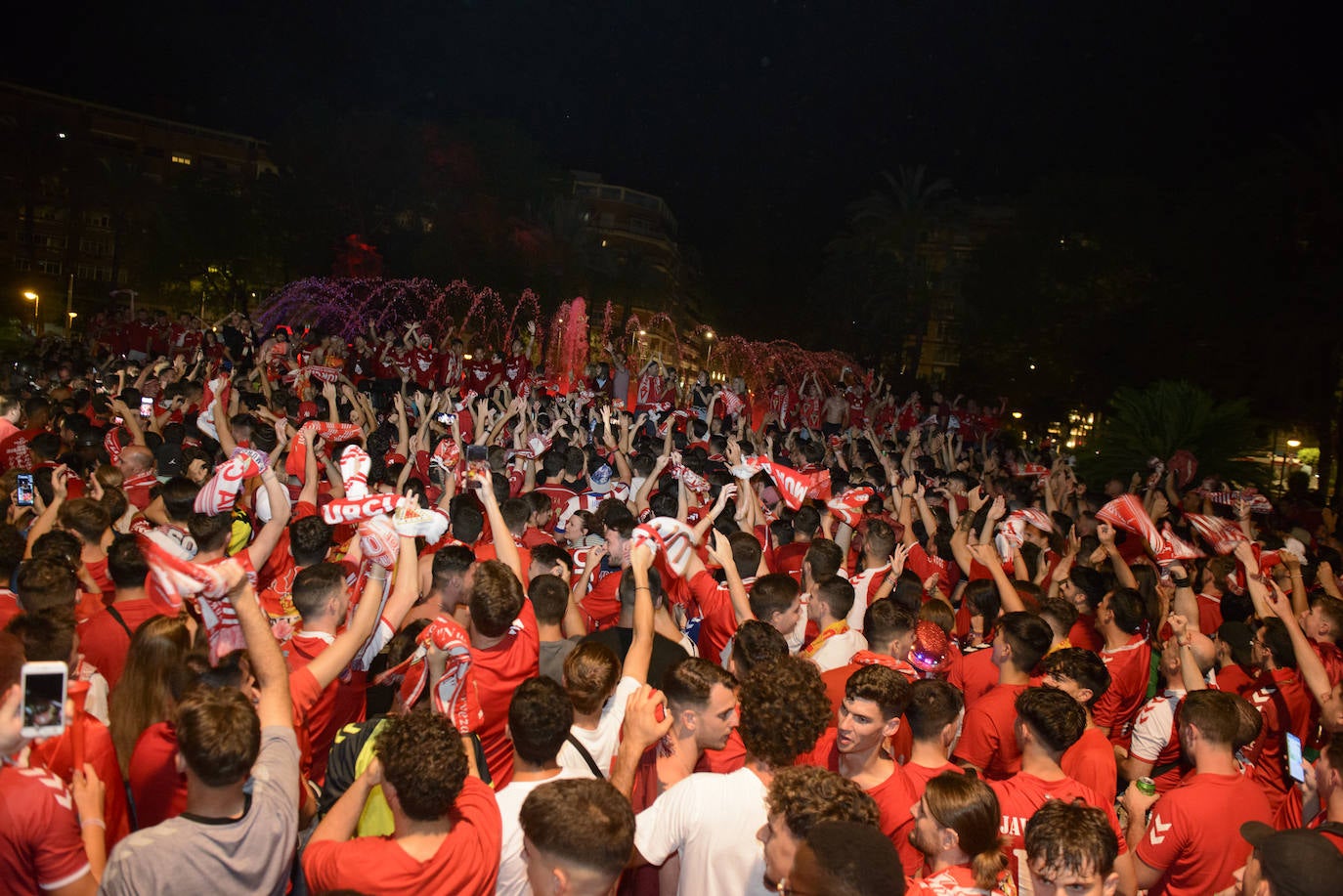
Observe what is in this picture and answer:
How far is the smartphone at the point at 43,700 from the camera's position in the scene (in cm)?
259

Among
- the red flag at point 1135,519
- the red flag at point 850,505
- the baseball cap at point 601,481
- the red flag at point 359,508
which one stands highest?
the red flag at point 1135,519

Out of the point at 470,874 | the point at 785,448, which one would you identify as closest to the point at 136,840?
the point at 470,874

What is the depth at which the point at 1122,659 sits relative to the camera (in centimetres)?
573

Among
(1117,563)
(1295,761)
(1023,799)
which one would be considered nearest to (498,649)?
(1023,799)

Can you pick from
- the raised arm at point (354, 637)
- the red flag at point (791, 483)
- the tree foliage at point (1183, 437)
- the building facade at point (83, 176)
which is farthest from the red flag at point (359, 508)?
the building facade at point (83, 176)

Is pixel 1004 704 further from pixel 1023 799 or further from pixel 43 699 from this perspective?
pixel 43 699

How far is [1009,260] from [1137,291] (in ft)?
41.6

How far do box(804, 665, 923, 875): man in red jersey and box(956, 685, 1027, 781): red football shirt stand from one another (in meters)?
1.03

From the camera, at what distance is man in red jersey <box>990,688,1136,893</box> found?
3.73m

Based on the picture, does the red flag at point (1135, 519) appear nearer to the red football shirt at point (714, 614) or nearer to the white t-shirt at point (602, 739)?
the red football shirt at point (714, 614)

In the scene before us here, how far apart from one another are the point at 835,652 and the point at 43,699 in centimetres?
368

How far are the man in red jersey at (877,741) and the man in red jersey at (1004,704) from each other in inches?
37.0

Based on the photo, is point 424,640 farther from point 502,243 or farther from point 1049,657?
point 502,243

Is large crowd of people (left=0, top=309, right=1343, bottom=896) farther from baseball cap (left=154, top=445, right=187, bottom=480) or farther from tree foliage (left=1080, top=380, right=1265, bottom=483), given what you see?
tree foliage (left=1080, top=380, right=1265, bottom=483)
